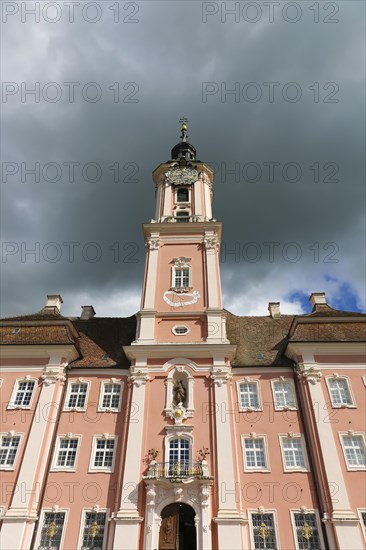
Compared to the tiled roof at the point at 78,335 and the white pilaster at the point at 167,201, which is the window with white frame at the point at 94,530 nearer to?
the tiled roof at the point at 78,335

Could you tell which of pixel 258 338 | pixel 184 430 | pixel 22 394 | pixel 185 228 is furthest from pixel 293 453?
pixel 185 228

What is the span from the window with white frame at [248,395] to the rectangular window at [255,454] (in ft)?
6.20

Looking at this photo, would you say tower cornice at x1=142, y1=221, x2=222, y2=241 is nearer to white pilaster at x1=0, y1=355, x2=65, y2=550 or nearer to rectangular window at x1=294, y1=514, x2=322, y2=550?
white pilaster at x1=0, y1=355, x2=65, y2=550

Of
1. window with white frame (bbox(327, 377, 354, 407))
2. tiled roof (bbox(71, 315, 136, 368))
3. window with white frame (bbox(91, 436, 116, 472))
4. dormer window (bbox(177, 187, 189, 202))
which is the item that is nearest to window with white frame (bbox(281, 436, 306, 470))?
window with white frame (bbox(327, 377, 354, 407))

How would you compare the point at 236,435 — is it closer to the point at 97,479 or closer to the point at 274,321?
the point at 97,479

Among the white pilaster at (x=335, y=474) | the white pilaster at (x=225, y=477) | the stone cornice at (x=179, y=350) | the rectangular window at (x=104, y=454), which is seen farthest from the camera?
the stone cornice at (x=179, y=350)

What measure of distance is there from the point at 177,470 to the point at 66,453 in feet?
20.7

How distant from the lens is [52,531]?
64.4 feet

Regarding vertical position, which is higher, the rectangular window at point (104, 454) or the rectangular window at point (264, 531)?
the rectangular window at point (104, 454)

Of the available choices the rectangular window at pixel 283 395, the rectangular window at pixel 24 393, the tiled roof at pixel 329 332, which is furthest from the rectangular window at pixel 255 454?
the rectangular window at pixel 24 393

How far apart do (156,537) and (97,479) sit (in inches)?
161

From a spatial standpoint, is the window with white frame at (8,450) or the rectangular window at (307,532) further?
the window with white frame at (8,450)

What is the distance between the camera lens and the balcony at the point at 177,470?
2006cm

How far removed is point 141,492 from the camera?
2016 centimetres
